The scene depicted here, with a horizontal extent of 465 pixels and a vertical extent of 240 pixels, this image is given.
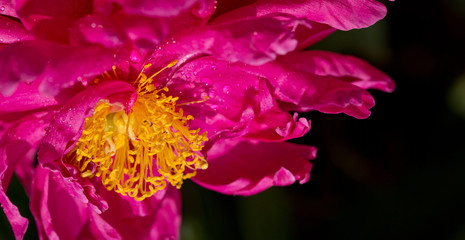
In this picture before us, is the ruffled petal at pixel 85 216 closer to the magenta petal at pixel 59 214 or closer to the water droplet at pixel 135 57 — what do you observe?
the magenta petal at pixel 59 214

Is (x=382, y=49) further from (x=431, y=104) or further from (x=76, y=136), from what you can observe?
(x=76, y=136)

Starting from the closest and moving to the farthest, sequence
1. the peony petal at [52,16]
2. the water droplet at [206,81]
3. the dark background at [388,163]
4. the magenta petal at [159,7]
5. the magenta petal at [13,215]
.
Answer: the magenta petal at [159,7], the peony petal at [52,16], the magenta petal at [13,215], the water droplet at [206,81], the dark background at [388,163]

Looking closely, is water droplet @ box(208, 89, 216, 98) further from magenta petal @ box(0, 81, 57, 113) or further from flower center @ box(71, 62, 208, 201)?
magenta petal @ box(0, 81, 57, 113)

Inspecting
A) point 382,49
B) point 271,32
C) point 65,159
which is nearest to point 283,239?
point 382,49

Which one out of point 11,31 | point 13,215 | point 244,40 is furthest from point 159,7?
point 13,215

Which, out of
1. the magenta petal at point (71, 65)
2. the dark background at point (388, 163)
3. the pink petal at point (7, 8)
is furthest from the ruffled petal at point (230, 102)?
the dark background at point (388, 163)

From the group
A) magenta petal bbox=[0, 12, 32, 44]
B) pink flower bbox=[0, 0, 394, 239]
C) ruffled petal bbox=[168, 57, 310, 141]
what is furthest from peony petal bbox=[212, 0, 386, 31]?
magenta petal bbox=[0, 12, 32, 44]

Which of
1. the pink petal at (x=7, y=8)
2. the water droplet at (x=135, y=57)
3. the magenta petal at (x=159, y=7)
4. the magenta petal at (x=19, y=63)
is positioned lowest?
the water droplet at (x=135, y=57)
